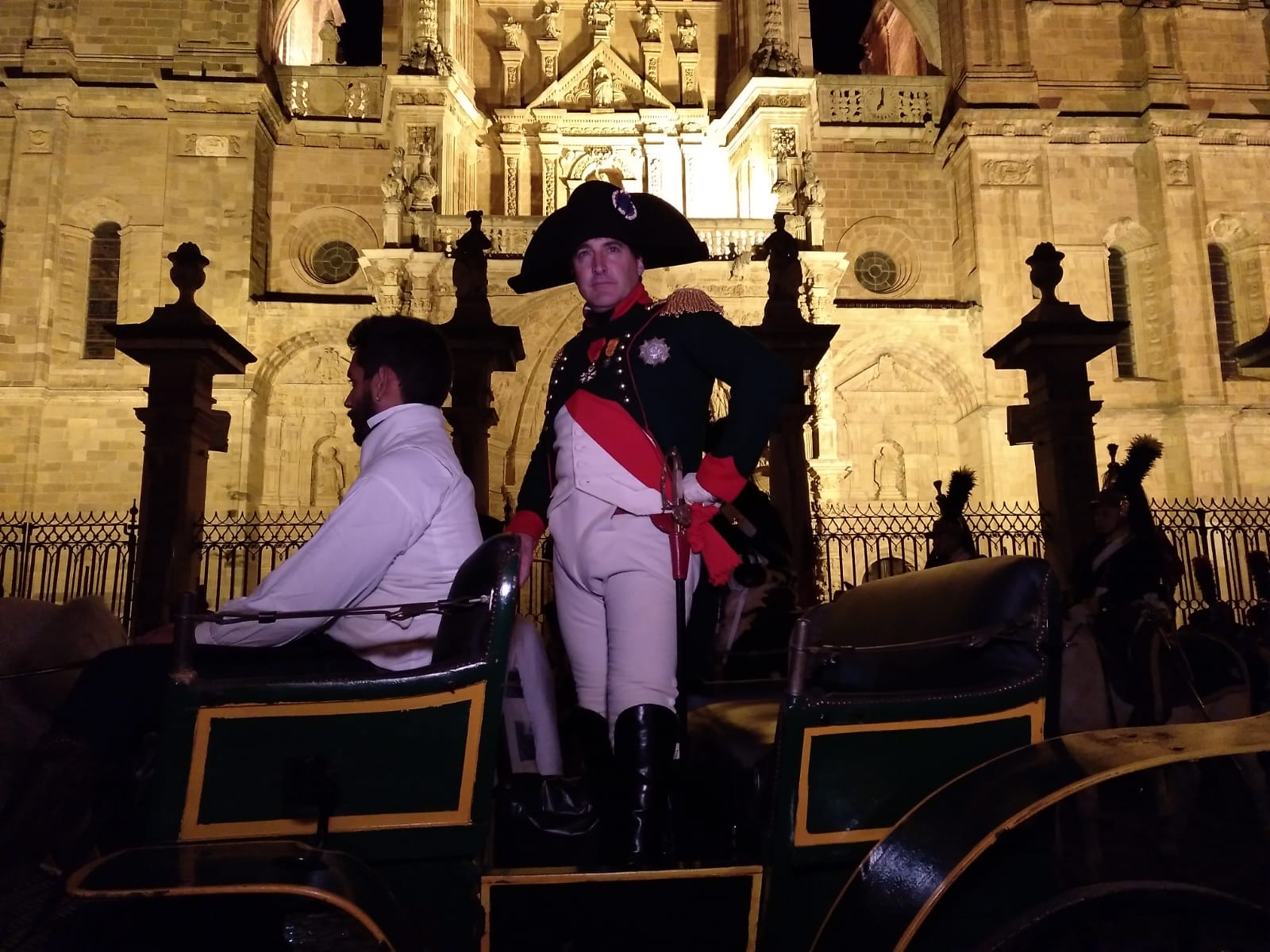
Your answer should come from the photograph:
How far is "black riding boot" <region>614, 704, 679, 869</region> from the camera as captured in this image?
2350 millimetres

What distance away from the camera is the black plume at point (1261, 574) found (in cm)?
682

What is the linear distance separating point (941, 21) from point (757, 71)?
5486mm

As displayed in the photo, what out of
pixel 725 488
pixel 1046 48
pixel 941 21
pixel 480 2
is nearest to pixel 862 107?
pixel 941 21

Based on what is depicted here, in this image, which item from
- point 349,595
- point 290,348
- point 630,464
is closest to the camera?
Result: point 349,595

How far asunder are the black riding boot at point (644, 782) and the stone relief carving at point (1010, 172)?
63.9 ft

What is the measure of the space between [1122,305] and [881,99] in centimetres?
697

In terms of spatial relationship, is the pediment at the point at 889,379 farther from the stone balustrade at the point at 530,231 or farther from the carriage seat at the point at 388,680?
the carriage seat at the point at 388,680

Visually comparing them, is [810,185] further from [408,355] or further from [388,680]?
[388,680]

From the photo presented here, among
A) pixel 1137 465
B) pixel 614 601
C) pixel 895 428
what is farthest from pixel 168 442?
pixel 895 428

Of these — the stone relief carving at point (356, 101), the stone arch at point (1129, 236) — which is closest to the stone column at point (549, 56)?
the stone relief carving at point (356, 101)

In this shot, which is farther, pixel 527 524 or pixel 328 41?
pixel 328 41

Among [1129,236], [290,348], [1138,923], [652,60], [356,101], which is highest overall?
[652,60]

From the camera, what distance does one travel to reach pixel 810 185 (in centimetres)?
1819

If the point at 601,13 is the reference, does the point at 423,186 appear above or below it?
below
